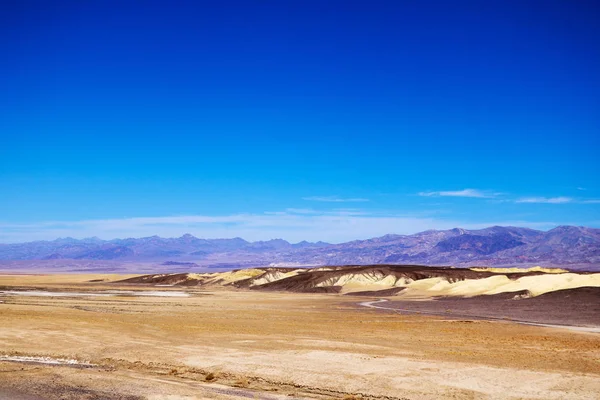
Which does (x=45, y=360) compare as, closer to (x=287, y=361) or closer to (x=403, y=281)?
(x=287, y=361)

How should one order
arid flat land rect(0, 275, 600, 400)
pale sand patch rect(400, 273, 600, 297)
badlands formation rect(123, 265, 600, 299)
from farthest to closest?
badlands formation rect(123, 265, 600, 299)
pale sand patch rect(400, 273, 600, 297)
arid flat land rect(0, 275, 600, 400)

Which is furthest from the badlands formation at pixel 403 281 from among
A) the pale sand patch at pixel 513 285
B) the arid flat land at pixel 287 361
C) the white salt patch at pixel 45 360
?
the white salt patch at pixel 45 360

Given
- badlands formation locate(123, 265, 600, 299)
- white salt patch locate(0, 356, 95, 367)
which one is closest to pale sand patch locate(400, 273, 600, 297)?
badlands formation locate(123, 265, 600, 299)

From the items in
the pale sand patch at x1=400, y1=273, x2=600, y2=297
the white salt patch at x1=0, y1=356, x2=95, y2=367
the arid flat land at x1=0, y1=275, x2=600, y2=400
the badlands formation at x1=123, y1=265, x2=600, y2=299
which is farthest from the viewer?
the badlands formation at x1=123, y1=265, x2=600, y2=299

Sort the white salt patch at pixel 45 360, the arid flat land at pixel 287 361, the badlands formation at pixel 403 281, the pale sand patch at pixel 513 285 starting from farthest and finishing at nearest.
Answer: the badlands formation at pixel 403 281 → the pale sand patch at pixel 513 285 → the white salt patch at pixel 45 360 → the arid flat land at pixel 287 361

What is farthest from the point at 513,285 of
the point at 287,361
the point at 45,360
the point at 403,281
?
the point at 45,360

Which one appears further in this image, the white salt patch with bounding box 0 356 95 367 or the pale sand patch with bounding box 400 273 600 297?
the pale sand patch with bounding box 400 273 600 297

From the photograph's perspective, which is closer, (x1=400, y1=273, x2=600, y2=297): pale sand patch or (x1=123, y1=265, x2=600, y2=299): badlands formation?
(x1=400, y1=273, x2=600, y2=297): pale sand patch

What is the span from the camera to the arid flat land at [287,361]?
16.4 m

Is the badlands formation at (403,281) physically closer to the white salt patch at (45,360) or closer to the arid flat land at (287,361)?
the arid flat land at (287,361)

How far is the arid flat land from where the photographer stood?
16.4m

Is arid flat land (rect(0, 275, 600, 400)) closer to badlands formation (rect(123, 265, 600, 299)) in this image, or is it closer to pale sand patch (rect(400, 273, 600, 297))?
pale sand patch (rect(400, 273, 600, 297))

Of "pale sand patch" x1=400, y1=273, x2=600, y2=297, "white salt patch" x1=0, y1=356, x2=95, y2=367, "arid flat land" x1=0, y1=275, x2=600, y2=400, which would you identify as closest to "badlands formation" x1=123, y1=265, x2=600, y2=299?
"pale sand patch" x1=400, y1=273, x2=600, y2=297

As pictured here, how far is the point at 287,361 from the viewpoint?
2048cm
